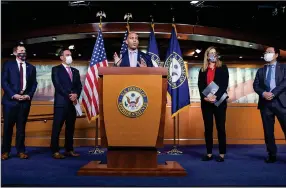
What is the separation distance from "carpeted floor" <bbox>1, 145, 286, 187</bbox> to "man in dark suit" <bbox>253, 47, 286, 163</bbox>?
0.35 meters

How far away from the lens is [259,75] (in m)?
4.85

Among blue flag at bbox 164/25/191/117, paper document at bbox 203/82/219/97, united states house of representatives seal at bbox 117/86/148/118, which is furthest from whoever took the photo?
blue flag at bbox 164/25/191/117

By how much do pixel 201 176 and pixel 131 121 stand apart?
0.93m

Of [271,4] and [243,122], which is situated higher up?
[271,4]

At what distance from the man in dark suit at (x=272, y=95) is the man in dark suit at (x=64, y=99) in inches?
108

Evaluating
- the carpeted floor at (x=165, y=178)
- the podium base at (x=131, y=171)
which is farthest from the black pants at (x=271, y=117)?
the podium base at (x=131, y=171)

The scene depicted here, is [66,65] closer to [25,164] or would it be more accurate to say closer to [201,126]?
[25,164]

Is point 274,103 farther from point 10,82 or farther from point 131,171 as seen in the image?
point 10,82

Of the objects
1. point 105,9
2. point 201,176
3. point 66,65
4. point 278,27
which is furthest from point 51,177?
point 278,27

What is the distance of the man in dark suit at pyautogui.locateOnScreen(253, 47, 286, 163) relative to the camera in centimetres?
462

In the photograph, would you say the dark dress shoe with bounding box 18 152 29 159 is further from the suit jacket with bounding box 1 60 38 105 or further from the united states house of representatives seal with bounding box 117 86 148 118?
the united states house of representatives seal with bounding box 117 86 148 118

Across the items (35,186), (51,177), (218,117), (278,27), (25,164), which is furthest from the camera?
(278,27)

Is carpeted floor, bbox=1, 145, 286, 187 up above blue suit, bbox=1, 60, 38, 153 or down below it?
below

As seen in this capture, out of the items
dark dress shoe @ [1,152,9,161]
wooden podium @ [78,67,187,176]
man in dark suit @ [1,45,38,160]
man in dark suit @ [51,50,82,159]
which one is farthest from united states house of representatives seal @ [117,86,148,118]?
dark dress shoe @ [1,152,9,161]
